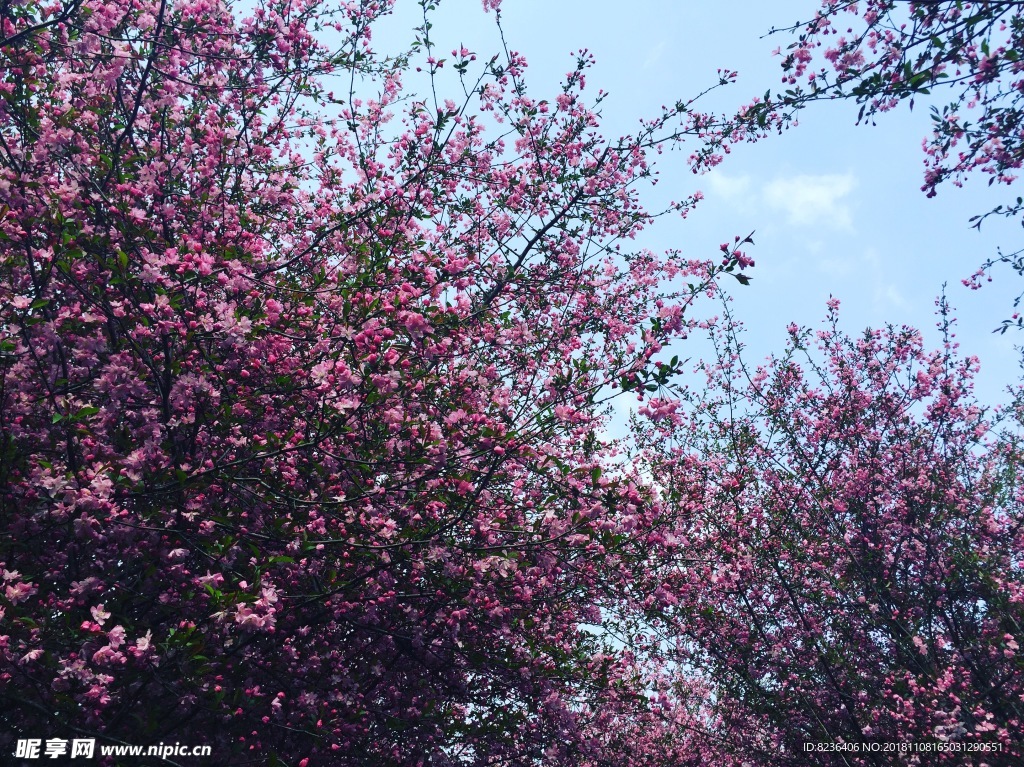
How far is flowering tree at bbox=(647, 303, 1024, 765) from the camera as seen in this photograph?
10203 mm

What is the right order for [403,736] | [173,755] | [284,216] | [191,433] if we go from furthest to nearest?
[284,216], [403,736], [191,433], [173,755]

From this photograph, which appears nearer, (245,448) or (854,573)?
(245,448)

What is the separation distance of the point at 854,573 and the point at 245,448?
11557 mm

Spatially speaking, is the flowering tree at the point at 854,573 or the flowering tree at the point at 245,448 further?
the flowering tree at the point at 854,573

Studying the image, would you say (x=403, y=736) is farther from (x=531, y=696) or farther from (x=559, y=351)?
(x=559, y=351)

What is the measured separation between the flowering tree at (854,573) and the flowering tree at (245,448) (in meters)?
3.27

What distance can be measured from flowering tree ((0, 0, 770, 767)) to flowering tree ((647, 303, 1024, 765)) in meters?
3.27

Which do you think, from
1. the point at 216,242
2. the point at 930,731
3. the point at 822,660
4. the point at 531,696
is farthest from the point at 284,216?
the point at 930,731

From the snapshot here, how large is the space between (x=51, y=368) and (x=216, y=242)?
186cm

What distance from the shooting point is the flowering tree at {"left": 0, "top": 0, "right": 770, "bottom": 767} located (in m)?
5.00

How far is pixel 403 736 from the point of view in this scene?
721 cm

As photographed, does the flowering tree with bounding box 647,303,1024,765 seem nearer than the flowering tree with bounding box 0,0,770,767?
No

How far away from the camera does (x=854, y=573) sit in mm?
12352

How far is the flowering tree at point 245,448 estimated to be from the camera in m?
5.00
